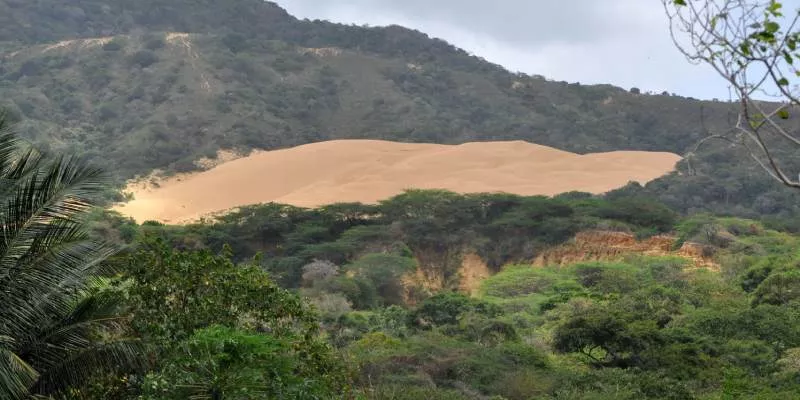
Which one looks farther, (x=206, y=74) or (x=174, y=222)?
(x=206, y=74)

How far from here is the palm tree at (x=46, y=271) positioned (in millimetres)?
8391

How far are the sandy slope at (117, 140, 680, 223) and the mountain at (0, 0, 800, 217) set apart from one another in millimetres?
3718

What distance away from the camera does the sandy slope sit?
57500 mm

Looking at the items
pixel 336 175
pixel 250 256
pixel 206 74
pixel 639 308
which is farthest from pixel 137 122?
pixel 639 308

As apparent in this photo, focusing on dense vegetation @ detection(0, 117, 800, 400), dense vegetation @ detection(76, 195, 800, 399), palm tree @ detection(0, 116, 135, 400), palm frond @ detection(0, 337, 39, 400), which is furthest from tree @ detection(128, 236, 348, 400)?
palm frond @ detection(0, 337, 39, 400)

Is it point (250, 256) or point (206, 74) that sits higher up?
point (206, 74)

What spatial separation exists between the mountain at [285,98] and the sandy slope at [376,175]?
3718 millimetres

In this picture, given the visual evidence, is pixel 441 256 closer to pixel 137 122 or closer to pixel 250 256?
pixel 250 256

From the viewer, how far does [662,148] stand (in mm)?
80375

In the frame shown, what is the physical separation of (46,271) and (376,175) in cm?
5383

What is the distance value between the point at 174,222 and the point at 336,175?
12.8 metres

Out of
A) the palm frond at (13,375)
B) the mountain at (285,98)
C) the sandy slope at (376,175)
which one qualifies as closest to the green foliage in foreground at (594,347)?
the palm frond at (13,375)

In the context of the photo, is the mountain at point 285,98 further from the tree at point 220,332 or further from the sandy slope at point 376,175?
the tree at point 220,332

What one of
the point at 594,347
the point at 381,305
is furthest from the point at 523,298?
the point at 594,347
